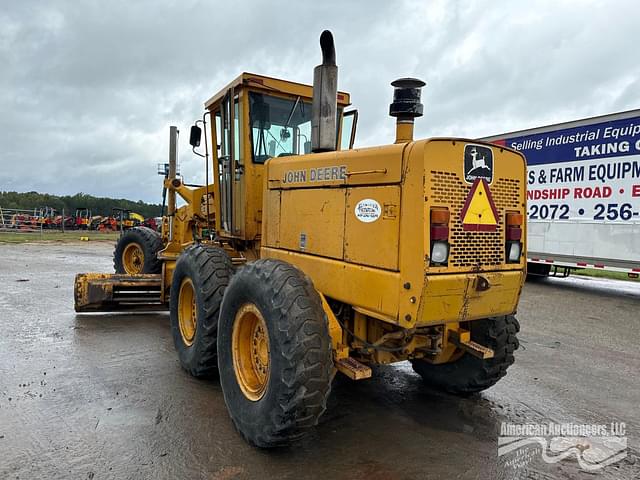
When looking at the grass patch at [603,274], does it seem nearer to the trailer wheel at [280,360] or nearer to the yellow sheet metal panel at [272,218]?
the yellow sheet metal panel at [272,218]

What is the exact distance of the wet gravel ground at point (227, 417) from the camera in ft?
10.4

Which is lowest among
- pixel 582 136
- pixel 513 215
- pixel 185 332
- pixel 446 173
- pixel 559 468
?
pixel 559 468

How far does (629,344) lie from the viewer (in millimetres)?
6691

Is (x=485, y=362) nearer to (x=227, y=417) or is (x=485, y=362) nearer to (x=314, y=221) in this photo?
(x=314, y=221)

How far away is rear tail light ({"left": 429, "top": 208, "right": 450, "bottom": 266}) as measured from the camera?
3.03 m

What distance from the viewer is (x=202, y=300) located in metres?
4.43

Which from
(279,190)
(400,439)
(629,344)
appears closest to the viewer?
(400,439)

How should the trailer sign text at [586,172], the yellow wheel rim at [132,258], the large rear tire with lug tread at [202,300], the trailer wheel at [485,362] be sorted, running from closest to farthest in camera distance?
1. the trailer wheel at [485,362]
2. the large rear tire with lug tread at [202,300]
3. the yellow wheel rim at [132,258]
4. the trailer sign text at [586,172]

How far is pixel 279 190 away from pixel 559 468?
2956mm

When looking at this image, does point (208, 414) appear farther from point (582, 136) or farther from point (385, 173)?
point (582, 136)

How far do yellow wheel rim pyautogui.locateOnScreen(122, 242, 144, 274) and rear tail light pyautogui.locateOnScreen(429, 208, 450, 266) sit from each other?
7.16m

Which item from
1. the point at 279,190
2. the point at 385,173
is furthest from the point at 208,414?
the point at 385,173

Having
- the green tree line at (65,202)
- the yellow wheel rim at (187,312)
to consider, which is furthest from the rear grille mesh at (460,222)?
the green tree line at (65,202)

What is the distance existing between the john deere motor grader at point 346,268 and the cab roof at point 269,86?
0.05 feet
